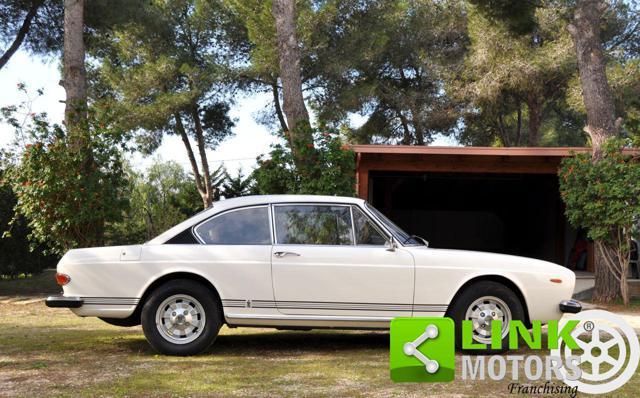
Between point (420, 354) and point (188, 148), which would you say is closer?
point (420, 354)

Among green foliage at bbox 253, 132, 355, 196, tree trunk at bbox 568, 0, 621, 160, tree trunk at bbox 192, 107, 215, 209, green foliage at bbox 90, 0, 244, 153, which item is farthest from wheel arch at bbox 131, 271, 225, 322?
tree trunk at bbox 192, 107, 215, 209

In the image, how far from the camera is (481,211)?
26.3m

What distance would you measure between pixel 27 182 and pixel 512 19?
10677 millimetres

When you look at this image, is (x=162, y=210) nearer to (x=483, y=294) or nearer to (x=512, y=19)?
(x=512, y=19)

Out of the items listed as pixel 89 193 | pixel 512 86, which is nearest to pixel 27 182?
pixel 89 193

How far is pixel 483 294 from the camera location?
6391mm

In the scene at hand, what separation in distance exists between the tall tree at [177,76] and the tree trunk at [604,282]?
16091 mm

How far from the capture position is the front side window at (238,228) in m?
6.59

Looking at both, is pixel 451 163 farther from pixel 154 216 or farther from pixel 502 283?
pixel 154 216

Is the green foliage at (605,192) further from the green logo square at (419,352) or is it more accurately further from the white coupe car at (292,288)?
the green logo square at (419,352)

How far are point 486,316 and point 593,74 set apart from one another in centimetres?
899

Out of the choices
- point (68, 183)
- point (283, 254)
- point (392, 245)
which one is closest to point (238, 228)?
point (283, 254)

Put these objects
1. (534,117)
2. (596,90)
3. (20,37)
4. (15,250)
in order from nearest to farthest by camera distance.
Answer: (596,90) → (15,250) → (20,37) → (534,117)

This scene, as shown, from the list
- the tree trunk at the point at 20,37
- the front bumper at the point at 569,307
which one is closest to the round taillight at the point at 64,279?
the front bumper at the point at 569,307
